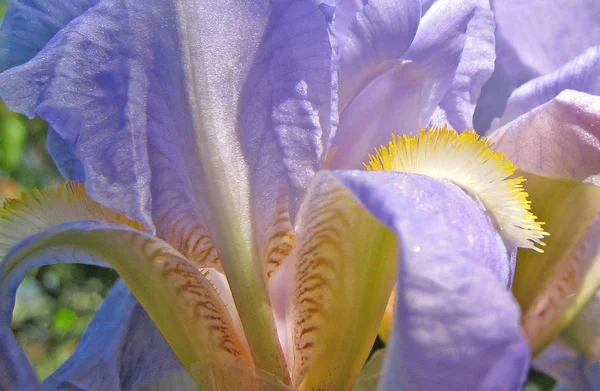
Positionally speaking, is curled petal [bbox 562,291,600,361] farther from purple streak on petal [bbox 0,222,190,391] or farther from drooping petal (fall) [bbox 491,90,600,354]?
purple streak on petal [bbox 0,222,190,391]

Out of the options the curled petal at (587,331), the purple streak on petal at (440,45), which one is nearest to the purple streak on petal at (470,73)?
the purple streak on petal at (440,45)

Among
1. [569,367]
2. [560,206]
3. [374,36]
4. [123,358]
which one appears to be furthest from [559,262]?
[123,358]

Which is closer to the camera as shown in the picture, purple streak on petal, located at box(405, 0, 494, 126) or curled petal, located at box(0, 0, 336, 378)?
curled petal, located at box(0, 0, 336, 378)

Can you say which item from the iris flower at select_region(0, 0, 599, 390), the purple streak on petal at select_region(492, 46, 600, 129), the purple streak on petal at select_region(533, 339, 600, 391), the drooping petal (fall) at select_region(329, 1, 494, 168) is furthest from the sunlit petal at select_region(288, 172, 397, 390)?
the purple streak on petal at select_region(492, 46, 600, 129)

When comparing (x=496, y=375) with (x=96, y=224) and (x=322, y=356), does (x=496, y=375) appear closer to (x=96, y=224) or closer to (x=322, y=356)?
(x=322, y=356)

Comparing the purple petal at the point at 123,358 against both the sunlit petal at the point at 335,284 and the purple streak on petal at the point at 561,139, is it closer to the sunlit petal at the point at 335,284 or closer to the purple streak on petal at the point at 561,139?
the sunlit petal at the point at 335,284
